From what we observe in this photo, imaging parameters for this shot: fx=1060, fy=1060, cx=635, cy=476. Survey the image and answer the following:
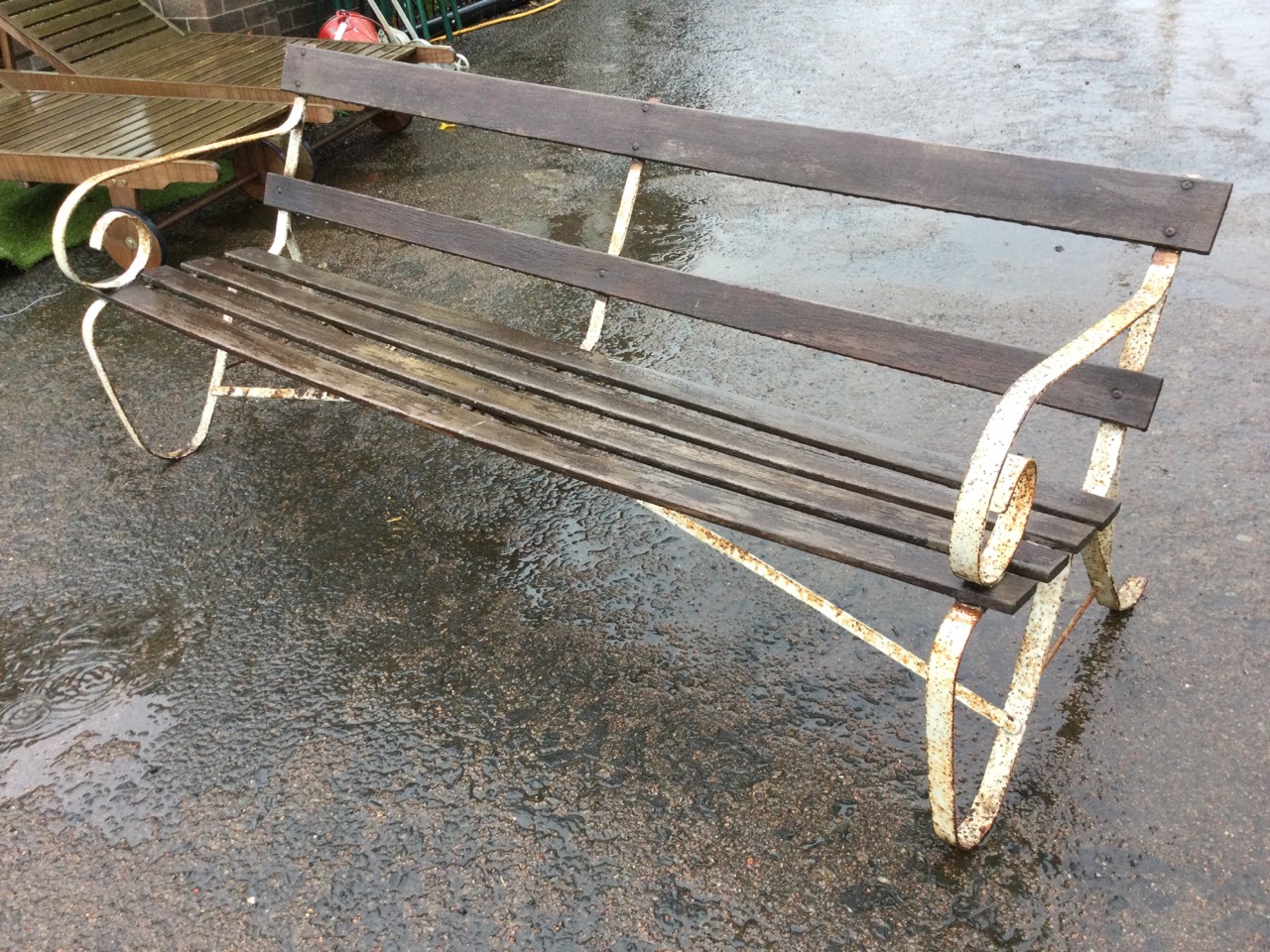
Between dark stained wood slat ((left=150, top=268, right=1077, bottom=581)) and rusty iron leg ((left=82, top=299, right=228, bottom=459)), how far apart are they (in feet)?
0.72

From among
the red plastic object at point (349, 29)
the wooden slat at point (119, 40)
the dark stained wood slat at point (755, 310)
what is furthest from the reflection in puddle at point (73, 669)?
the red plastic object at point (349, 29)

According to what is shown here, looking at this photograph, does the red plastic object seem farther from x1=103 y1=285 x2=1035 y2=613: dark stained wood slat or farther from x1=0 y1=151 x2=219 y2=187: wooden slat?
x1=103 y1=285 x2=1035 y2=613: dark stained wood slat

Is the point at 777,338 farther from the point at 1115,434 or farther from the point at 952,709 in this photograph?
the point at 952,709

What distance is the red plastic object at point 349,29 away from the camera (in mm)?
6305

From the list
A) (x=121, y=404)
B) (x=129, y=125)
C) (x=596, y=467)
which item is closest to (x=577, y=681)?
(x=596, y=467)

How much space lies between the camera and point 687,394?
2.56 meters

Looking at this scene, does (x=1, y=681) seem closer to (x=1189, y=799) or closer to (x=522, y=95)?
(x=522, y=95)

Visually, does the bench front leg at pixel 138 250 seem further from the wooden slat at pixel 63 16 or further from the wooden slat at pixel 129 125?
the wooden slat at pixel 63 16

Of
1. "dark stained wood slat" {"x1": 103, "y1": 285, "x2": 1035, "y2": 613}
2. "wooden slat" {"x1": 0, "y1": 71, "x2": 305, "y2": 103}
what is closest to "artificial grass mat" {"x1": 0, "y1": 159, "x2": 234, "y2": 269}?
"wooden slat" {"x1": 0, "y1": 71, "x2": 305, "y2": 103}

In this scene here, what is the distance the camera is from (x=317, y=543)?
308cm

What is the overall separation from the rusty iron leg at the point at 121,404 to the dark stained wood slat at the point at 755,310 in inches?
23.4

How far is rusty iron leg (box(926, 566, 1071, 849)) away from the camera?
71.9 inches

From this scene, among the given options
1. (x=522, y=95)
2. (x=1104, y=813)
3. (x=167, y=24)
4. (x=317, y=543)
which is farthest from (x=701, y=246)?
(x=167, y=24)

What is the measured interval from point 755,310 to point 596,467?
2.03ft
